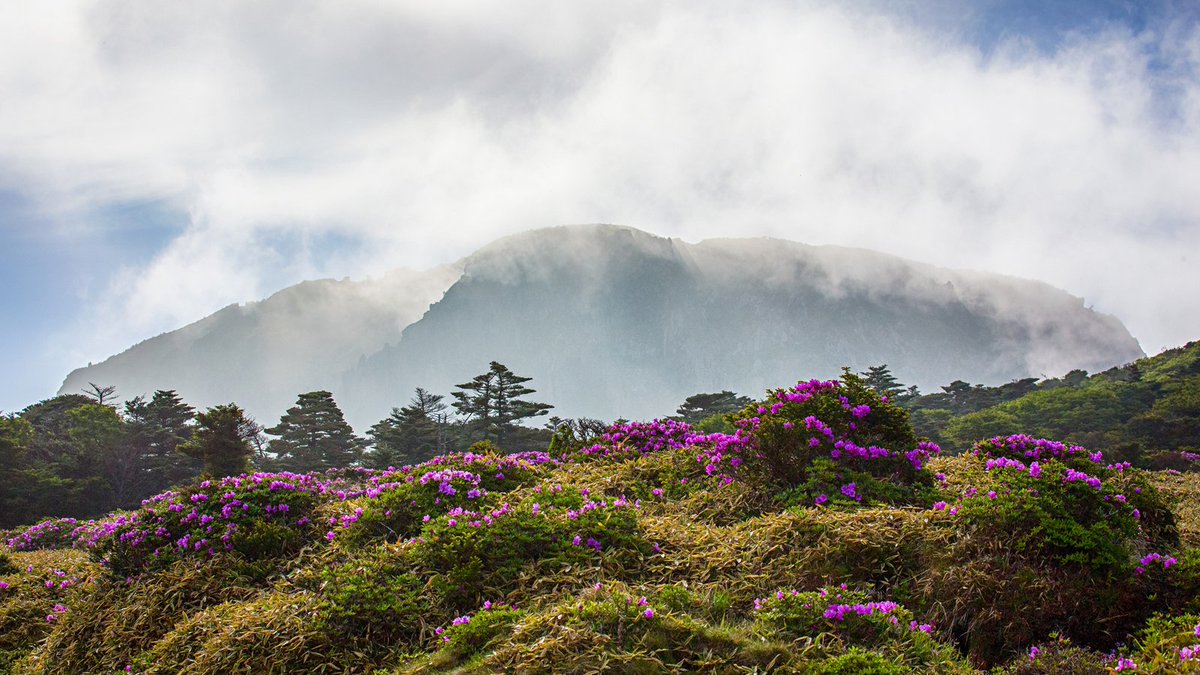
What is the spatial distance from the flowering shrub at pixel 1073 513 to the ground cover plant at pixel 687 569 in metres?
0.02

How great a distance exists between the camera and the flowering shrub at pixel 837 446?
259 inches

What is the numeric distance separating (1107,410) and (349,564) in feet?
112

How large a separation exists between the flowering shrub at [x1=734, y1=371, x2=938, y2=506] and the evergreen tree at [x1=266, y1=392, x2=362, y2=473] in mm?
31363

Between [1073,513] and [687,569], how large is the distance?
322 centimetres

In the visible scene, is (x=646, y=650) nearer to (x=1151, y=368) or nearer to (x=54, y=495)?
(x=54, y=495)

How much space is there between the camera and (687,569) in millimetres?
5344

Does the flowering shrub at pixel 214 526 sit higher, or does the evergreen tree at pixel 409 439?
the evergreen tree at pixel 409 439

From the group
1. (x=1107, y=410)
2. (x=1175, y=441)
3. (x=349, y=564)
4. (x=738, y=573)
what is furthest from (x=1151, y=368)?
(x=349, y=564)

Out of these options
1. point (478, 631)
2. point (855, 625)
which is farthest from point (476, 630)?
point (855, 625)

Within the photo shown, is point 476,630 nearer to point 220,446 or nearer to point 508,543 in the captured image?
point 508,543

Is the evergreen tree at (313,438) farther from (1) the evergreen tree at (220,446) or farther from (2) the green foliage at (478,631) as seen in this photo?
(2) the green foliage at (478,631)

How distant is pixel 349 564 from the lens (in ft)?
18.8

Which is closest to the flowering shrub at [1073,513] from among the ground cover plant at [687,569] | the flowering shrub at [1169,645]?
the ground cover plant at [687,569]

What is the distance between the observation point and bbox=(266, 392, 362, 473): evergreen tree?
34000 millimetres
